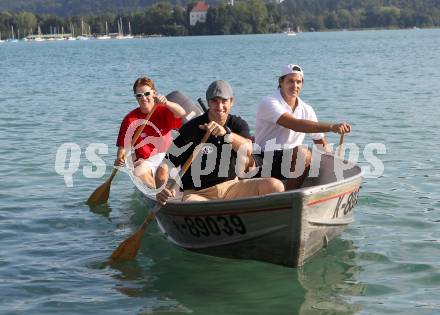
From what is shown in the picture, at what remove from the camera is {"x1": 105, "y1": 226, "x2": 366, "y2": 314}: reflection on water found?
716 centimetres

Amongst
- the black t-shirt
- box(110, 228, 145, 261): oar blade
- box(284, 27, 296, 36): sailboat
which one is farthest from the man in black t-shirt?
box(284, 27, 296, 36): sailboat

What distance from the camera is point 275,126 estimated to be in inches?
333

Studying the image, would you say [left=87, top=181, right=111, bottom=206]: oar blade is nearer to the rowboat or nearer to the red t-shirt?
the red t-shirt

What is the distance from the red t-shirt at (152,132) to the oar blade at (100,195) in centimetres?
105

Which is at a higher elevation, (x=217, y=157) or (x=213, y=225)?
(x=217, y=157)

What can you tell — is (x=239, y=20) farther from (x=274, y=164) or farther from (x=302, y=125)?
(x=302, y=125)

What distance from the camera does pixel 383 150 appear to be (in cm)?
1451

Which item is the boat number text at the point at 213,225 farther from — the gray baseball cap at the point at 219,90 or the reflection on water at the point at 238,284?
the gray baseball cap at the point at 219,90

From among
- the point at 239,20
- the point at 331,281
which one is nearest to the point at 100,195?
the point at 331,281

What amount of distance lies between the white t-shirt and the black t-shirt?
53cm

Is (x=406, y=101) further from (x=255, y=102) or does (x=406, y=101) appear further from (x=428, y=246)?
(x=428, y=246)

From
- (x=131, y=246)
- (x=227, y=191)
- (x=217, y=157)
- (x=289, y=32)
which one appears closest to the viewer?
(x=217, y=157)

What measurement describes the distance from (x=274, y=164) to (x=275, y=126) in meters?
0.41

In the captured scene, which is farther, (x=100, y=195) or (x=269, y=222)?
(x=100, y=195)
